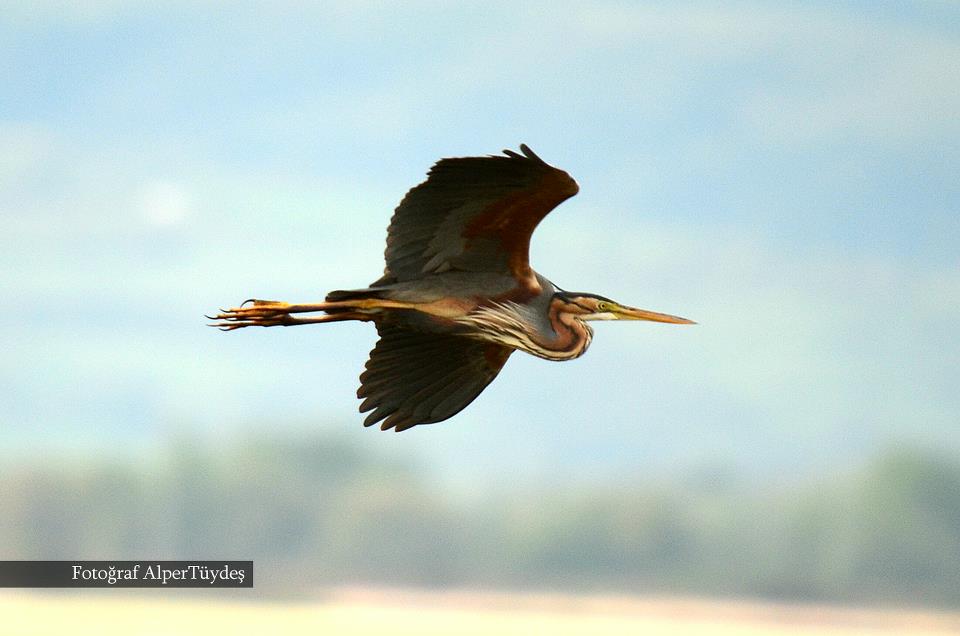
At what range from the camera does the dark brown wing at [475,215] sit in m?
9.64

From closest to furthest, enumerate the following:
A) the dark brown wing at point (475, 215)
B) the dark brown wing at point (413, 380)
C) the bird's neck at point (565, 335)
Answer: the dark brown wing at point (475, 215) < the bird's neck at point (565, 335) < the dark brown wing at point (413, 380)

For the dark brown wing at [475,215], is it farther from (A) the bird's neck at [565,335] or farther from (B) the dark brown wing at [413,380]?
(B) the dark brown wing at [413,380]

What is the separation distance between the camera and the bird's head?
1028cm

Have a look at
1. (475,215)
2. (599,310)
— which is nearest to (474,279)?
(475,215)

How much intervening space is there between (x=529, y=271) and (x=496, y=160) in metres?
1.08

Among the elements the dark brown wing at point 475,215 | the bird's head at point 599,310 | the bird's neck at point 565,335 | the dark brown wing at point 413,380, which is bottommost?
the dark brown wing at point 413,380

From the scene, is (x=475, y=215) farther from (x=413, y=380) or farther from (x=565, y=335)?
(x=413, y=380)

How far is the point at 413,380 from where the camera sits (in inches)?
436

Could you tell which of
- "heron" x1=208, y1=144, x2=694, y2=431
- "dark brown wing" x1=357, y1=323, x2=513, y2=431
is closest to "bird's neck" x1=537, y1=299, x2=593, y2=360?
"heron" x1=208, y1=144, x2=694, y2=431

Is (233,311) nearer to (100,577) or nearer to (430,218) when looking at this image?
(430,218)

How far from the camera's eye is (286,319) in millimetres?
10609

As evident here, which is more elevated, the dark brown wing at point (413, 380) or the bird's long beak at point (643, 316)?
the bird's long beak at point (643, 316)

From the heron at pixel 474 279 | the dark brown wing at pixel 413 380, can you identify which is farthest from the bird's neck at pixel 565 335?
the dark brown wing at pixel 413 380

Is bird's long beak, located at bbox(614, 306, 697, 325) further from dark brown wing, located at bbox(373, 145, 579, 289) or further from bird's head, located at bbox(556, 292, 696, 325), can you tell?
dark brown wing, located at bbox(373, 145, 579, 289)
